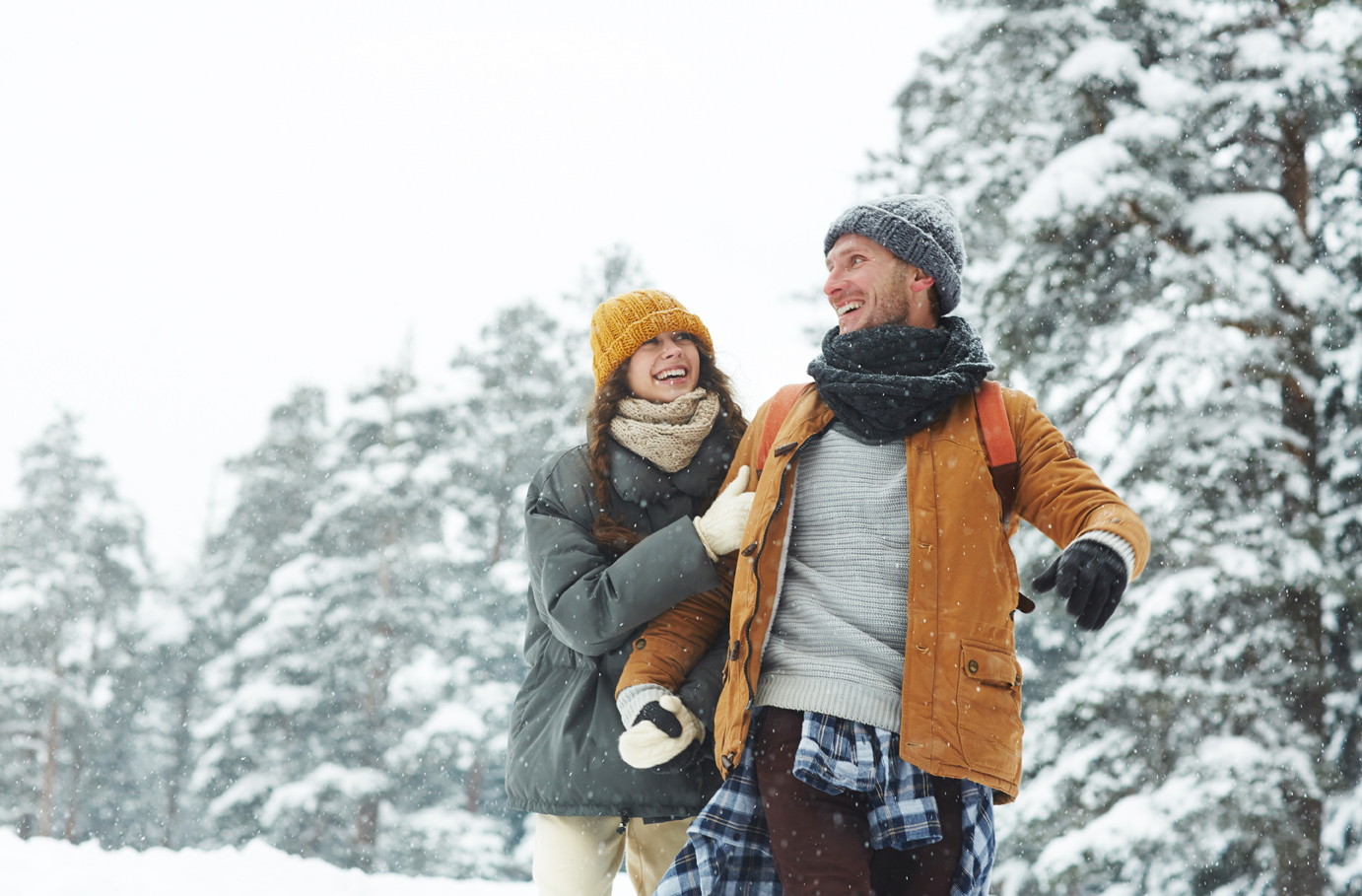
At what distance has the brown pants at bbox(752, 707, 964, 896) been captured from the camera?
6.07ft

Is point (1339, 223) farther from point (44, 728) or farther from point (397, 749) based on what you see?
point (44, 728)

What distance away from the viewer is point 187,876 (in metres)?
5.02

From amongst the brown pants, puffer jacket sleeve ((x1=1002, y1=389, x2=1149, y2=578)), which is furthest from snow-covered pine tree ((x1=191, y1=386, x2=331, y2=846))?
puffer jacket sleeve ((x1=1002, y1=389, x2=1149, y2=578))

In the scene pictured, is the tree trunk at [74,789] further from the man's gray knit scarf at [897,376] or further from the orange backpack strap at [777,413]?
the man's gray knit scarf at [897,376]

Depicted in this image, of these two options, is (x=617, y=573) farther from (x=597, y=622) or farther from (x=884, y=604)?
(x=884, y=604)

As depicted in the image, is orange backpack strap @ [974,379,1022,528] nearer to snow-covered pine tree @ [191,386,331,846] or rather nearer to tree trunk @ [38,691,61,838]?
snow-covered pine tree @ [191,386,331,846]

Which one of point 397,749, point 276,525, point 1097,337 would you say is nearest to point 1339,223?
point 1097,337

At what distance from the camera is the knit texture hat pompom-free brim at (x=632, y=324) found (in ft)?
9.12

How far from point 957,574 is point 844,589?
257 millimetres

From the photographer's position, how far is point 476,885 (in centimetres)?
584

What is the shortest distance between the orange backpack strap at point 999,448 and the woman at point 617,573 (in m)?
0.58

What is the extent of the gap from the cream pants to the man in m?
0.51

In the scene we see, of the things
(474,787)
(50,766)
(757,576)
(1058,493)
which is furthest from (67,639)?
(1058,493)

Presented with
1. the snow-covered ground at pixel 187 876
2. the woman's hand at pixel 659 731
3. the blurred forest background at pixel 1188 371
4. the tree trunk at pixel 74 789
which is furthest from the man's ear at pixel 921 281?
the tree trunk at pixel 74 789
